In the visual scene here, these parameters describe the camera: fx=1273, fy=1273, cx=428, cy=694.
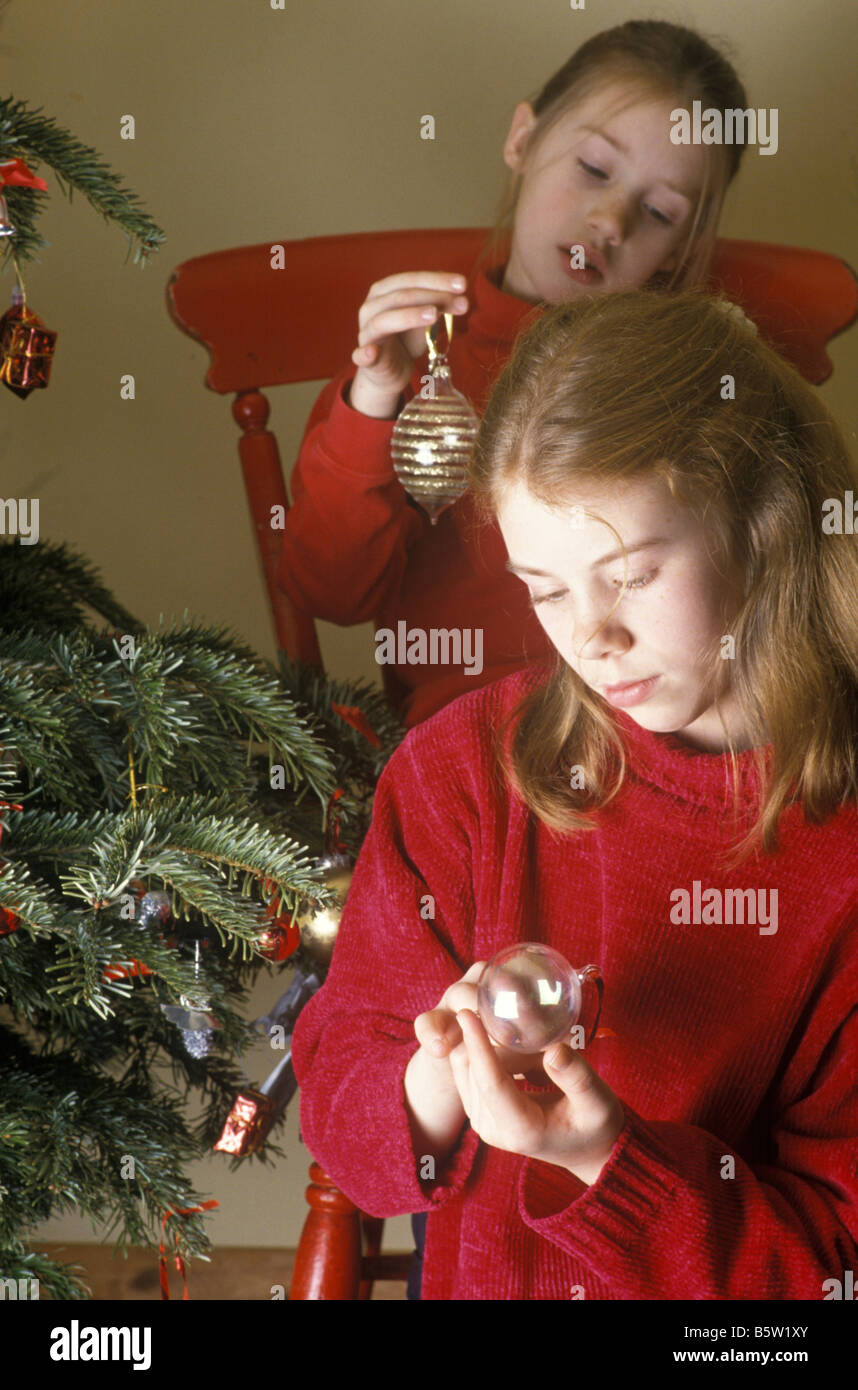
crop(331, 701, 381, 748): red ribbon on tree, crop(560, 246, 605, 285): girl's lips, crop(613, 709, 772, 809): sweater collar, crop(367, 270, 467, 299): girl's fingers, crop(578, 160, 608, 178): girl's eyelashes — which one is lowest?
crop(613, 709, 772, 809): sweater collar

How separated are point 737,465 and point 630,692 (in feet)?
0.43

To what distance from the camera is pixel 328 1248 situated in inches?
34.5

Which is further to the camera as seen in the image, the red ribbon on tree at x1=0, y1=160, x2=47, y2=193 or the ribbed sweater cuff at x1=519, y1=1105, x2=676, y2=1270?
the red ribbon on tree at x1=0, y1=160, x2=47, y2=193

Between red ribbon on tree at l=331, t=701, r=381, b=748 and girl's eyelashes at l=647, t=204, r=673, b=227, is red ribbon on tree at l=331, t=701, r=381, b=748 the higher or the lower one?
the lower one

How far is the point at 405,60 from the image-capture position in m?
1.17

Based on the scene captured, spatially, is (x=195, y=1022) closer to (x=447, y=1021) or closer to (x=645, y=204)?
(x=447, y=1021)

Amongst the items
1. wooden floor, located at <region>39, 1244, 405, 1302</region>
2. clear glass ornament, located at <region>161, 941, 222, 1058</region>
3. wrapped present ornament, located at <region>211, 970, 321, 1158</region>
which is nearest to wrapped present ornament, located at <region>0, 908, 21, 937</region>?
clear glass ornament, located at <region>161, 941, 222, 1058</region>

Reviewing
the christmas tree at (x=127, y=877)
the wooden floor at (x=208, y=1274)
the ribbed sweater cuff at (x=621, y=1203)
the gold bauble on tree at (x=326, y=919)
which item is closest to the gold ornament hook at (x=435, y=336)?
the christmas tree at (x=127, y=877)

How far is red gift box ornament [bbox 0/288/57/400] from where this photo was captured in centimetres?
81

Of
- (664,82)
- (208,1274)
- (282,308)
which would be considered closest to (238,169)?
(282,308)

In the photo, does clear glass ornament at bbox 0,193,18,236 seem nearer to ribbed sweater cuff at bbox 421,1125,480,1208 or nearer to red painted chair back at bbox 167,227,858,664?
red painted chair back at bbox 167,227,858,664

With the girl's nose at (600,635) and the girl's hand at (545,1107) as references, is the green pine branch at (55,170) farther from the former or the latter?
the girl's hand at (545,1107)

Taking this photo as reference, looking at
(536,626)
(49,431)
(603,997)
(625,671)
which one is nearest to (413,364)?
(536,626)

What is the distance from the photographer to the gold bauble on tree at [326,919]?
0.80 meters
